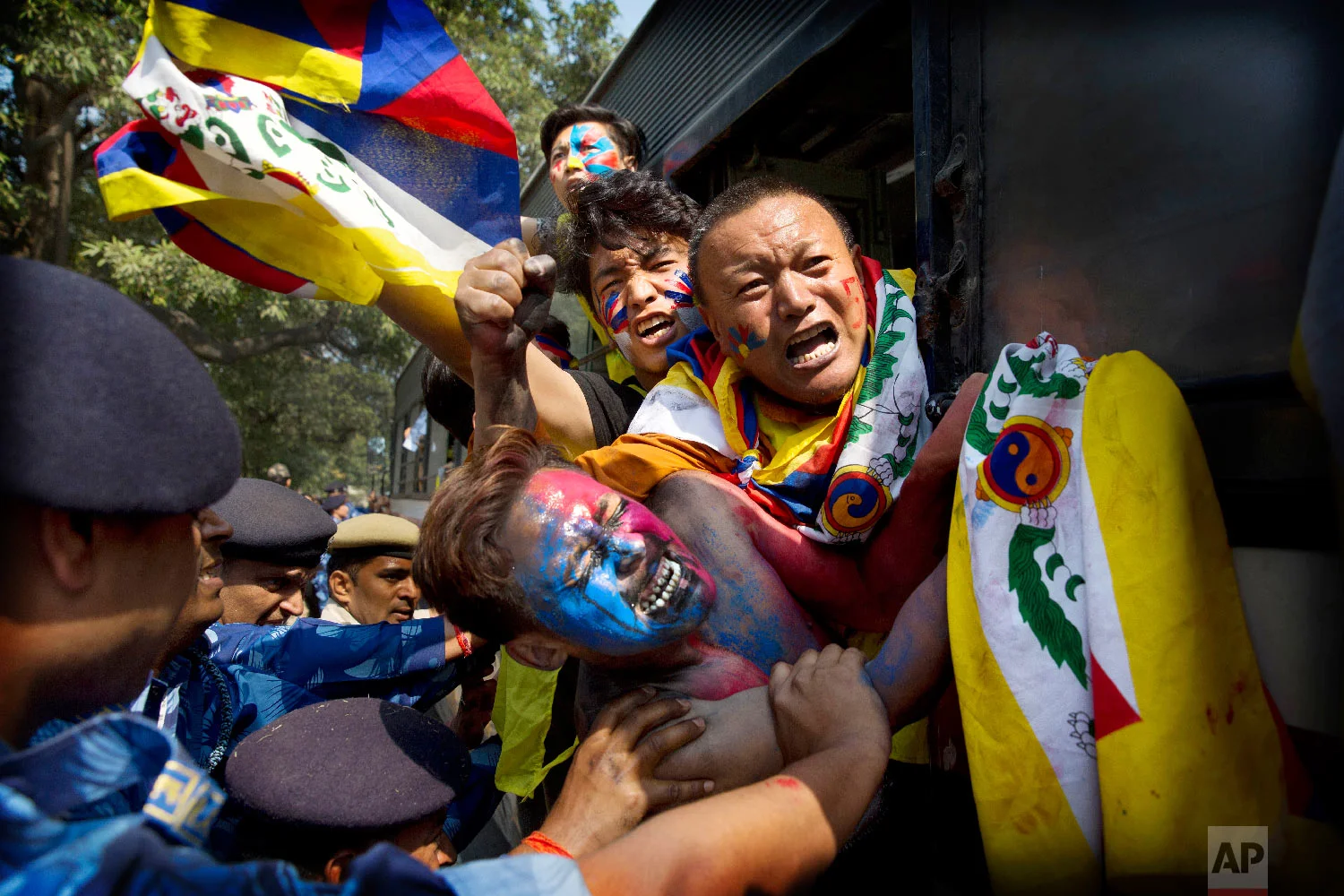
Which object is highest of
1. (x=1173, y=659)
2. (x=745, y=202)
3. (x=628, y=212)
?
(x=628, y=212)

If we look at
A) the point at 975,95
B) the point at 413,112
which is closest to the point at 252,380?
the point at 413,112

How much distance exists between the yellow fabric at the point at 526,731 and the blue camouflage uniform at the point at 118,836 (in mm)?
1485

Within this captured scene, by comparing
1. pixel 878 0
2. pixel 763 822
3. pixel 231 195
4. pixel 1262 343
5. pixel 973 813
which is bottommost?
pixel 973 813

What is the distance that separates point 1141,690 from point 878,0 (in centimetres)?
172

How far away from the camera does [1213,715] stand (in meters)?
1.15

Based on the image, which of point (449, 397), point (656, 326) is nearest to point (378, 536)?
point (449, 397)

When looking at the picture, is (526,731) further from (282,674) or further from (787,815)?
(787,815)

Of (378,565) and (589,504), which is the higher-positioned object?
(589,504)

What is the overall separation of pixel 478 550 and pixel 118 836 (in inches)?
34.8

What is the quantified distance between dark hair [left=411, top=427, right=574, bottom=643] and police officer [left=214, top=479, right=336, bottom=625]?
40.8 inches

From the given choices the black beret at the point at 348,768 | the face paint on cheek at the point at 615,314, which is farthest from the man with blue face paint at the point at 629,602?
the face paint on cheek at the point at 615,314

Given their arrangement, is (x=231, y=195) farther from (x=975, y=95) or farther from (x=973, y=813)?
(x=973, y=813)

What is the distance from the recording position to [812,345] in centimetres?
187

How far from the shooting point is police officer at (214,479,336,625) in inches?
98.2
